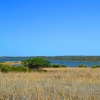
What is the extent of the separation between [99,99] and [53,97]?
1.15 metres

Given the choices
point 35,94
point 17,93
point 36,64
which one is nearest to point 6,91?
point 17,93

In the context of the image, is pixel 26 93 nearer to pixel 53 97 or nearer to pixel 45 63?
pixel 53 97

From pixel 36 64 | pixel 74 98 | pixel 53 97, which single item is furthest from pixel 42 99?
pixel 36 64

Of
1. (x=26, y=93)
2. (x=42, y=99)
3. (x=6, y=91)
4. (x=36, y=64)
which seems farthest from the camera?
(x=36, y=64)

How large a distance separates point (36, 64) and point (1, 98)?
38.8 m

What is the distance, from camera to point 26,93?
6812 millimetres

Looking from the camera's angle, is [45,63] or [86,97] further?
[45,63]

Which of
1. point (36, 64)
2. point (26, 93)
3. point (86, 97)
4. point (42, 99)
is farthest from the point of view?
point (36, 64)

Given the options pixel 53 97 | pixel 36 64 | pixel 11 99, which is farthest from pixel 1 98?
pixel 36 64

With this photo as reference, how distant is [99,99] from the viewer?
237 inches

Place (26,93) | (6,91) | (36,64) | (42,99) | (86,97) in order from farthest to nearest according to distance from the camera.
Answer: (36,64) → (6,91) → (26,93) → (86,97) → (42,99)

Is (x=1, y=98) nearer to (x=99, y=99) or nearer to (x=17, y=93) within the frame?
(x=17, y=93)

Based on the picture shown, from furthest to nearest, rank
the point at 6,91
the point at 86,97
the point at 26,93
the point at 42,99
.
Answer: the point at 6,91, the point at 26,93, the point at 86,97, the point at 42,99

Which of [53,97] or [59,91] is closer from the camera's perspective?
[53,97]
